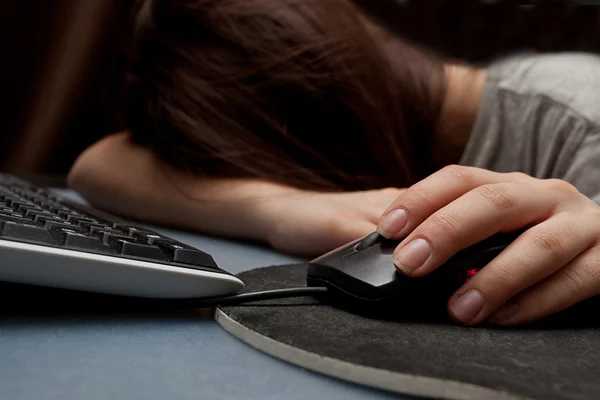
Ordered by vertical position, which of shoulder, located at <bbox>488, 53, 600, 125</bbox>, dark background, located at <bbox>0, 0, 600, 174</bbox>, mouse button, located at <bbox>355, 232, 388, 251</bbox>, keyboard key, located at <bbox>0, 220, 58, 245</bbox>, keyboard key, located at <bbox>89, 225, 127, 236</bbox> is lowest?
dark background, located at <bbox>0, 0, 600, 174</bbox>

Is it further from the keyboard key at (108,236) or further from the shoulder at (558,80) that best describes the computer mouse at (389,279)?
the shoulder at (558,80)

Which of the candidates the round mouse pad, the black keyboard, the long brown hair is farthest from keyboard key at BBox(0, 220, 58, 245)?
the long brown hair

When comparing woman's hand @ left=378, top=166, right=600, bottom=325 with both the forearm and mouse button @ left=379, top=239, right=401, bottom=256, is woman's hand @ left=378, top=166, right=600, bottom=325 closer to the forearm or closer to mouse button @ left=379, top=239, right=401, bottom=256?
mouse button @ left=379, top=239, right=401, bottom=256

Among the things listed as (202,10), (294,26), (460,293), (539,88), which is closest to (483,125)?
(539,88)

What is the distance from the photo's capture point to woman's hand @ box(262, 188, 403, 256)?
54 cm

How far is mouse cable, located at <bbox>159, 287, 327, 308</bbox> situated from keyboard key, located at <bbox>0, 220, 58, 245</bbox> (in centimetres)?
8

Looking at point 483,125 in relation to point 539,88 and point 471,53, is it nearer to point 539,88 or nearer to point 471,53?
point 539,88

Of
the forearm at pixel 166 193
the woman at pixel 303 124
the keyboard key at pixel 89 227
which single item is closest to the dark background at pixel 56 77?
the forearm at pixel 166 193

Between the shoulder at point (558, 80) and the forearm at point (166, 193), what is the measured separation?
333 mm

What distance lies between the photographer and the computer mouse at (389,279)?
339mm

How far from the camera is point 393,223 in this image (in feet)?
1.20

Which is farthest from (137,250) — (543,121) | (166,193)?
(543,121)

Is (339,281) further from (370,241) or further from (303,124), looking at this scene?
(303,124)

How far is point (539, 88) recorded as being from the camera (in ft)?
2.37
